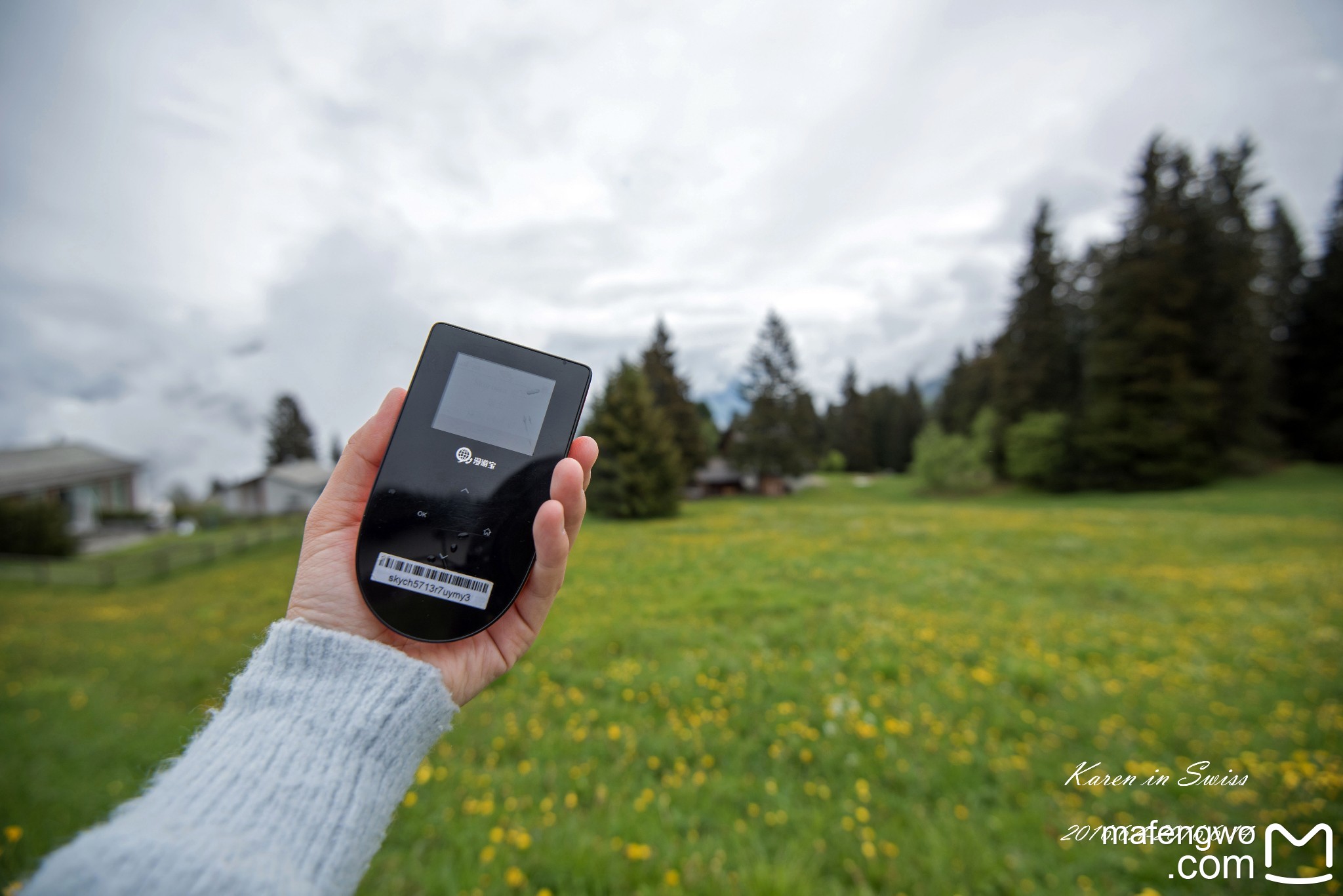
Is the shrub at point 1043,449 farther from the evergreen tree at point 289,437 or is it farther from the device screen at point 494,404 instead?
the evergreen tree at point 289,437

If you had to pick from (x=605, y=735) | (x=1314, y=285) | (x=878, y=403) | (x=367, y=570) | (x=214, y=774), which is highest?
(x=1314, y=285)

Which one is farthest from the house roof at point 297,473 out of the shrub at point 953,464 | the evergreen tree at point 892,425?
the evergreen tree at point 892,425

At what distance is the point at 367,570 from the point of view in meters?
1.37

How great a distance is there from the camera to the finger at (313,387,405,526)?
1494 millimetres

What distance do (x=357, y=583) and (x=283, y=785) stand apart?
50 centimetres

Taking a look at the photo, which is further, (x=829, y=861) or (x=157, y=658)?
(x=157, y=658)

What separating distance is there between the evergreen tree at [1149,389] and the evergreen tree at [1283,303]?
7.69 meters

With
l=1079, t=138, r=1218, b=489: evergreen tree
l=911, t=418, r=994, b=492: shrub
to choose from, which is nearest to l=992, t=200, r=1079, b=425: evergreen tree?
l=1079, t=138, r=1218, b=489: evergreen tree

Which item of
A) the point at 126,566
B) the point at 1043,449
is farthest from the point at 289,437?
the point at 1043,449

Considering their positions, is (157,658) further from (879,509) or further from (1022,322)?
(1022,322)

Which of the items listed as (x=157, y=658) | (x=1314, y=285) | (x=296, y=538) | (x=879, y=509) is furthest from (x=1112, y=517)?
(x=1314, y=285)

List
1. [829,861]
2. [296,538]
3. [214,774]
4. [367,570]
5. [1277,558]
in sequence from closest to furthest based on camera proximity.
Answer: [214,774] < [367,570] < [829,861] < [1277,558] < [296,538]

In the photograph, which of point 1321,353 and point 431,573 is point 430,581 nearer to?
point 431,573

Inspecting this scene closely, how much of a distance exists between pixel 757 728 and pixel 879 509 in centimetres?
1632
